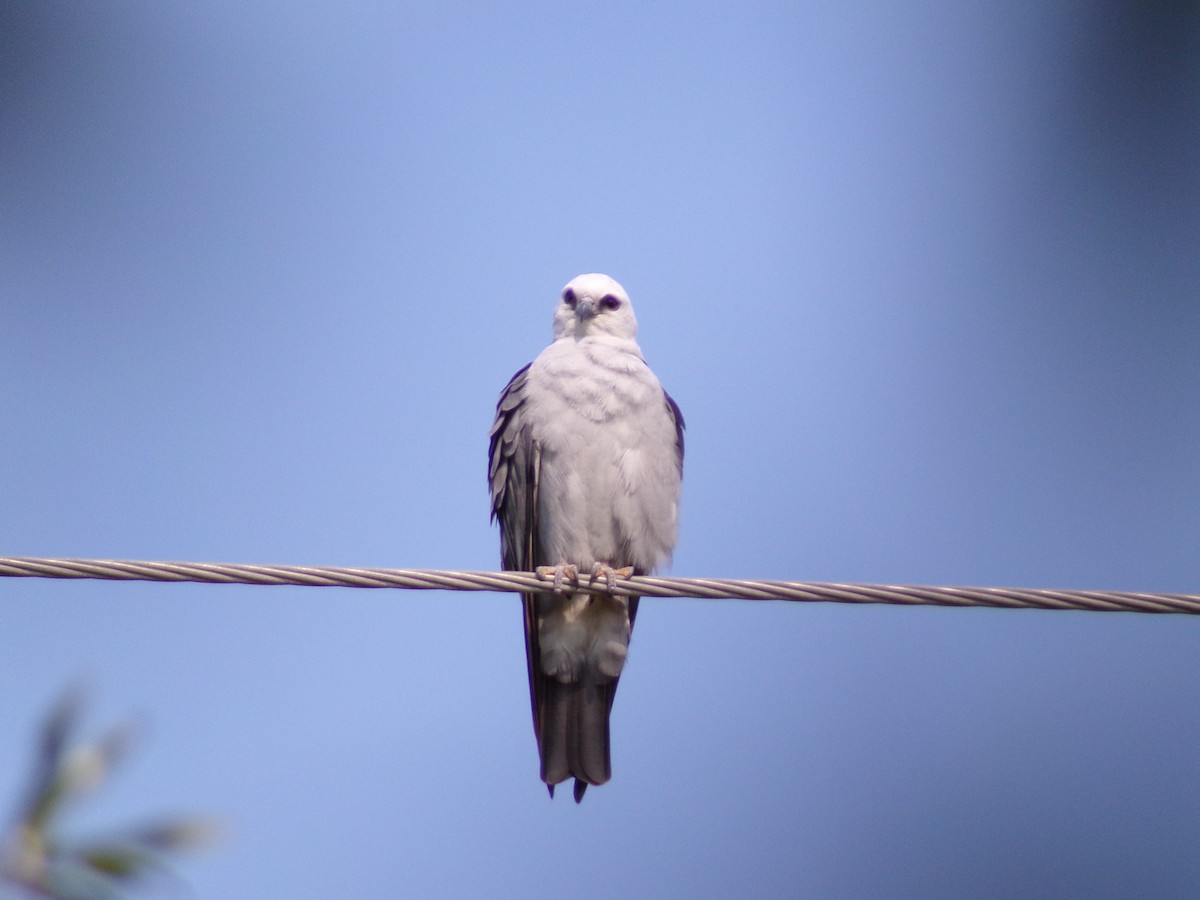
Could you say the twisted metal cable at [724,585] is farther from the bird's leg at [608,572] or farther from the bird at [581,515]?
the bird at [581,515]

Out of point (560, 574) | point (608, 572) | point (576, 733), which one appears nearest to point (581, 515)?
point (608, 572)

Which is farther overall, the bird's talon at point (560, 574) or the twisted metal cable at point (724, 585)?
the bird's talon at point (560, 574)

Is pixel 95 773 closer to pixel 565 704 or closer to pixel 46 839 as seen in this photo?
pixel 46 839

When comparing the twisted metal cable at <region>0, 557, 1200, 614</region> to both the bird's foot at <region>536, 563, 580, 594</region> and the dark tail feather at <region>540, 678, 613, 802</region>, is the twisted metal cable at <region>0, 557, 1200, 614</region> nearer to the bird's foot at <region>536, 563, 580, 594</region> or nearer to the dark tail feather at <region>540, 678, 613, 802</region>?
the bird's foot at <region>536, 563, 580, 594</region>

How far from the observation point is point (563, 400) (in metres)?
5.58

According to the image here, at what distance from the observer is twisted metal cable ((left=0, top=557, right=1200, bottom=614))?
331cm

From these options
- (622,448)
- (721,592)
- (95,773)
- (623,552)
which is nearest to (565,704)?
(623,552)

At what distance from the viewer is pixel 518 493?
565 cm

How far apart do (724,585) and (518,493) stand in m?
2.21

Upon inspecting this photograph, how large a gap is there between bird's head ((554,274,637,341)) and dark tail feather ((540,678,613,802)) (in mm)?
1999

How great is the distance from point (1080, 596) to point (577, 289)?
3.77 m

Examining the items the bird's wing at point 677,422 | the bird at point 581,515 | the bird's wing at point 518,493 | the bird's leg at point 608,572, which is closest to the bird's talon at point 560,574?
the bird's leg at point 608,572

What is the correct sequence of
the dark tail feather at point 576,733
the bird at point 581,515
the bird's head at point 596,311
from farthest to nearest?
the bird's head at point 596,311 → the bird at point 581,515 → the dark tail feather at point 576,733

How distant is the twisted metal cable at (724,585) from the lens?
3312 millimetres
